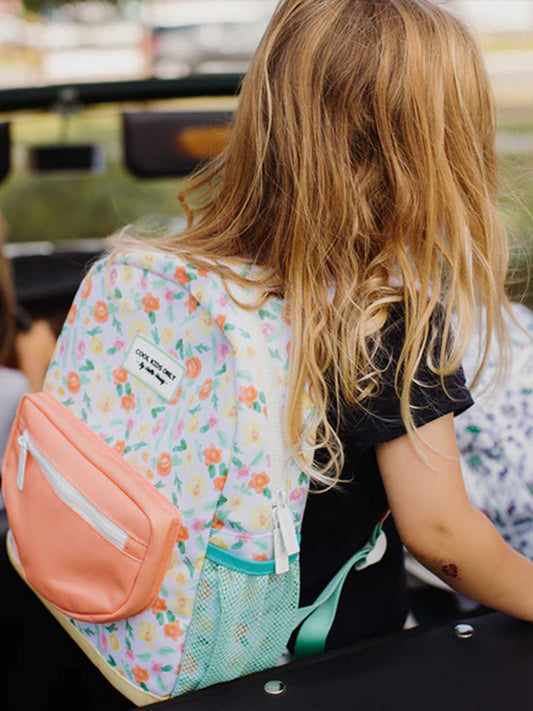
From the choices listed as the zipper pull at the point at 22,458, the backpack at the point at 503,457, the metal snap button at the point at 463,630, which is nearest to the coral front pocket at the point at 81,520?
the zipper pull at the point at 22,458

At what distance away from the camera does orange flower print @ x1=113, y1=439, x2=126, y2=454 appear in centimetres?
109

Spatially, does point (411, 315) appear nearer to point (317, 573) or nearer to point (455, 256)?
point (455, 256)

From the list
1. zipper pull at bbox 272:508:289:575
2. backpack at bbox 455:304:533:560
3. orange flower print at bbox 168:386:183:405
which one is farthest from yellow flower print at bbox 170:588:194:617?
backpack at bbox 455:304:533:560

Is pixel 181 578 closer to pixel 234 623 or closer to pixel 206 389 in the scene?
pixel 234 623

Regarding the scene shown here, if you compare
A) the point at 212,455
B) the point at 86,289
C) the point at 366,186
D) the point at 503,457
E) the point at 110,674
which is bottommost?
the point at 110,674

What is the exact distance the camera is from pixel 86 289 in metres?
1.18

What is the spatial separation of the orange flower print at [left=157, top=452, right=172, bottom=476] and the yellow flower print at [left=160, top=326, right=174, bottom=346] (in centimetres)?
13

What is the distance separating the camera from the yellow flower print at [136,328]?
110 cm

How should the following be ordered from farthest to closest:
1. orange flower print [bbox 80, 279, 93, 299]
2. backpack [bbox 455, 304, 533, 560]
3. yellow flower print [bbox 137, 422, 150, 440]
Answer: backpack [bbox 455, 304, 533, 560]
orange flower print [bbox 80, 279, 93, 299]
yellow flower print [bbox 137, 422, 150, 440]

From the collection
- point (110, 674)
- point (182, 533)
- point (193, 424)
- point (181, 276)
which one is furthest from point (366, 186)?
point (110, 674)

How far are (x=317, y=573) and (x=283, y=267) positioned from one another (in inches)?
15.1

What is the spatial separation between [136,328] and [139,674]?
41cm

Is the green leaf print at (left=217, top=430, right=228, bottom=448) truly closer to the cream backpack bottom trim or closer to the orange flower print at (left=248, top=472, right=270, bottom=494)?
the orange flower print at (left=248, top=472, right=270, bottom=494)

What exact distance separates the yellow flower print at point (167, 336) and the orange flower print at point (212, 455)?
15 centimetres
